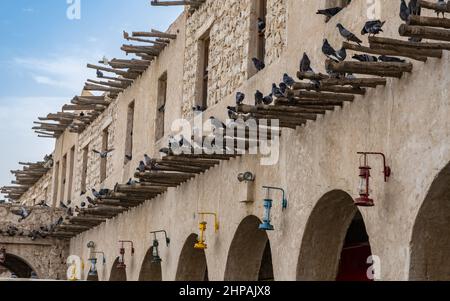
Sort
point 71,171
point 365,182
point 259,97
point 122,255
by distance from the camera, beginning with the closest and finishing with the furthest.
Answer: point 365,182 → point 259,97 → point 122,255 → point 71,171

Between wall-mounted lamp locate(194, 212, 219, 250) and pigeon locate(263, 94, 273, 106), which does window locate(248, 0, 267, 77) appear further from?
pigeon locate(263, 94, 273, 106)

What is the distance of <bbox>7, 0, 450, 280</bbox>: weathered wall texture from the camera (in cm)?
854

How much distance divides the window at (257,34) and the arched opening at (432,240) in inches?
207

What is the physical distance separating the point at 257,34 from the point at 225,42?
1.10 metres

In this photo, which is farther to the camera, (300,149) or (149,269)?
(149,269)

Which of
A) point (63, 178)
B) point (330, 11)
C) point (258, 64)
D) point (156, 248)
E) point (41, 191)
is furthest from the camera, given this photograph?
point (41, 191)

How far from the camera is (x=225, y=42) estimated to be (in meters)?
14.5

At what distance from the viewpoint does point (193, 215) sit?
15.0 metres

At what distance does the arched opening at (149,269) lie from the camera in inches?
687

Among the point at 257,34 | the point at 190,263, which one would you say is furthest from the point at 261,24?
the point at 190,263

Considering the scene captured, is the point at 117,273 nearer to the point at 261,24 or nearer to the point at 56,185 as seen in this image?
the point at 261,24

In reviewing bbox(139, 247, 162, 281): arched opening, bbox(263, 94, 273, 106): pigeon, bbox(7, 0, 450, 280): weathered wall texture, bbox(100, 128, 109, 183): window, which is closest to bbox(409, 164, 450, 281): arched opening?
bbox(7, 0, 450, 280): weathered wall texture
